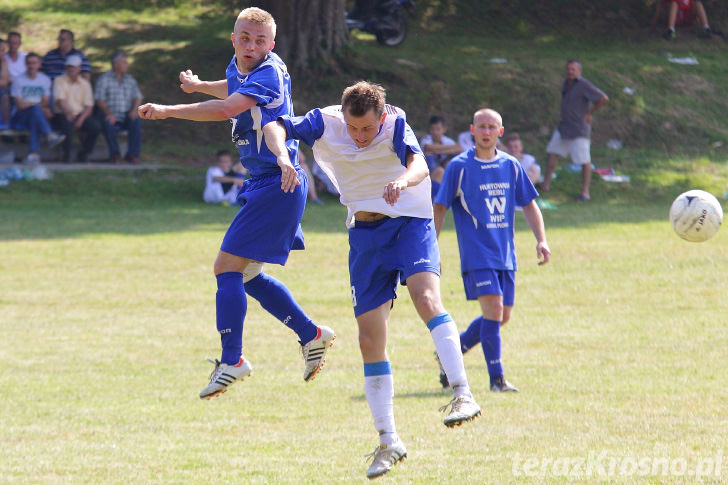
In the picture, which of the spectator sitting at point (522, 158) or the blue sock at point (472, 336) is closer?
the blue sock at point (472, 336)

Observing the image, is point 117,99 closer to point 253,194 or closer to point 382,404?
point 253,194

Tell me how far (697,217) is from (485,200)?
5.12 feet

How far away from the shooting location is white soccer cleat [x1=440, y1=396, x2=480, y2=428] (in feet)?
17.7

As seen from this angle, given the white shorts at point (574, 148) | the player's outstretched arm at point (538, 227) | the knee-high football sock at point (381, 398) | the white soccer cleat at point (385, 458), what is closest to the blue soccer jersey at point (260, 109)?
the knee-high football sock at point (381, 398)

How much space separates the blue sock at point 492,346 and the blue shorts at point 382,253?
2.66 metres

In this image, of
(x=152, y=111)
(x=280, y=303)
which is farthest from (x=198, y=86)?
(x=280, y=303)

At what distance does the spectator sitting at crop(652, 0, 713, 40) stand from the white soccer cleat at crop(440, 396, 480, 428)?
24114mm

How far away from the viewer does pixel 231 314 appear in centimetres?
653

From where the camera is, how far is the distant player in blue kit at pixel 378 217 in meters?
5.84

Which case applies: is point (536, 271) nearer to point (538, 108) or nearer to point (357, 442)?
point (357, 442)

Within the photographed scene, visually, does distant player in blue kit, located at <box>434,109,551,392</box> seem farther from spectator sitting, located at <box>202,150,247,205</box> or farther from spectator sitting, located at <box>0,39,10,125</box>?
spectator sitting, located at <box>0,39,10,125</box>

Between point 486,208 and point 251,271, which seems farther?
point 486,208

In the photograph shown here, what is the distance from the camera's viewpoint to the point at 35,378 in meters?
9.23

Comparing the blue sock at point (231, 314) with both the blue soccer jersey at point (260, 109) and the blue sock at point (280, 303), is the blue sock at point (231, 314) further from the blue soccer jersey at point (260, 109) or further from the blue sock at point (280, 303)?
the blue soccer jersey at point (260, 109)
